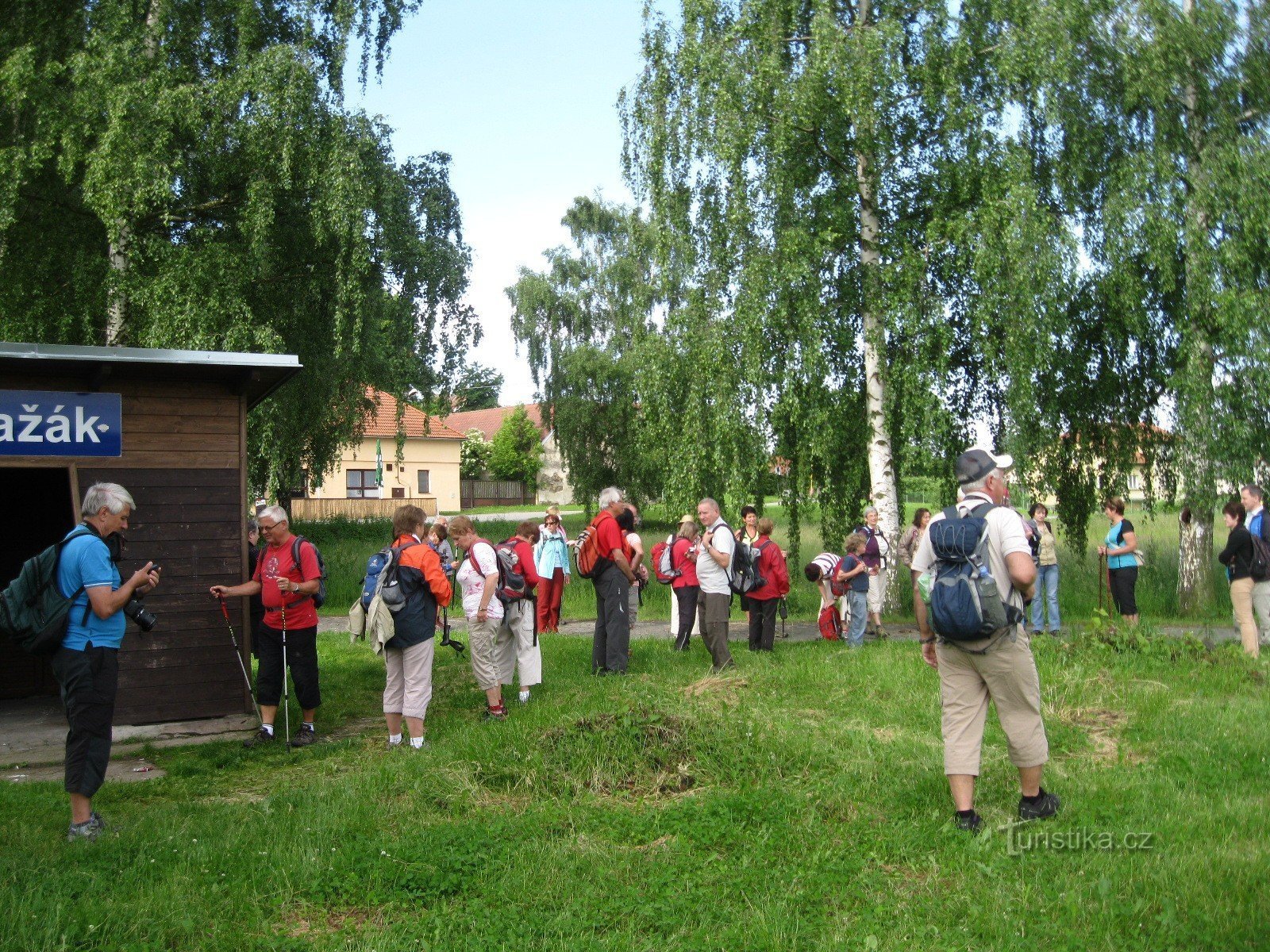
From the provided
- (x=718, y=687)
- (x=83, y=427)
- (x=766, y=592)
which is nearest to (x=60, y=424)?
(x=83, y=427)

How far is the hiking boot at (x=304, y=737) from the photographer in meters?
8.06

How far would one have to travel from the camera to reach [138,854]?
527 centimetres

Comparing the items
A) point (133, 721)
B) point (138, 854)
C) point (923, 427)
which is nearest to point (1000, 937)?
point (138, 854)

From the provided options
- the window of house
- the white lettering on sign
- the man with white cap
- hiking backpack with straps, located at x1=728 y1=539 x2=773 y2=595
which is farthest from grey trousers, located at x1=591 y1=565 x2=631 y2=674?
the window of house

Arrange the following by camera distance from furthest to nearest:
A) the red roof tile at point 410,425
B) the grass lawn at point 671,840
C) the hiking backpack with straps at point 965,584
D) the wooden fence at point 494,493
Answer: the wooden fence at point 494,493, the red roof tile at point 410,425, the hiking backpack with straps at point 965,584, the grass lawn at point 671,840

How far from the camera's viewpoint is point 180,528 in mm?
8703

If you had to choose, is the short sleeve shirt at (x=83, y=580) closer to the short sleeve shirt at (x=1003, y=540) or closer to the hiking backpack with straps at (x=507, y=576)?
the hiking backpack with straps at (x=507, y=576)

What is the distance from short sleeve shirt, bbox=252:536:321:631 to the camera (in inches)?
319

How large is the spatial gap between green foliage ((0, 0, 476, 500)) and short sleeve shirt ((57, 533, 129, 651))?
9.15m

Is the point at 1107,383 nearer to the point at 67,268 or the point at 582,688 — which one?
the point at 582,688

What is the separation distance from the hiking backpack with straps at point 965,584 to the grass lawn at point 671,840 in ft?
3.49

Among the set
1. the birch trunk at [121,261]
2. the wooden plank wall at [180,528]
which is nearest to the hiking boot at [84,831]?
the wooden plank wall at [180,528]

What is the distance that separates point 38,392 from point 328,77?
1024 centimetres

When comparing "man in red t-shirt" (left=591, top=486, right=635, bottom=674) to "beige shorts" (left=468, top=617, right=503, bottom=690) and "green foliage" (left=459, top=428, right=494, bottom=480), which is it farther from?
"green foliage" (left=459, top=428, right=494, bottom=480)
